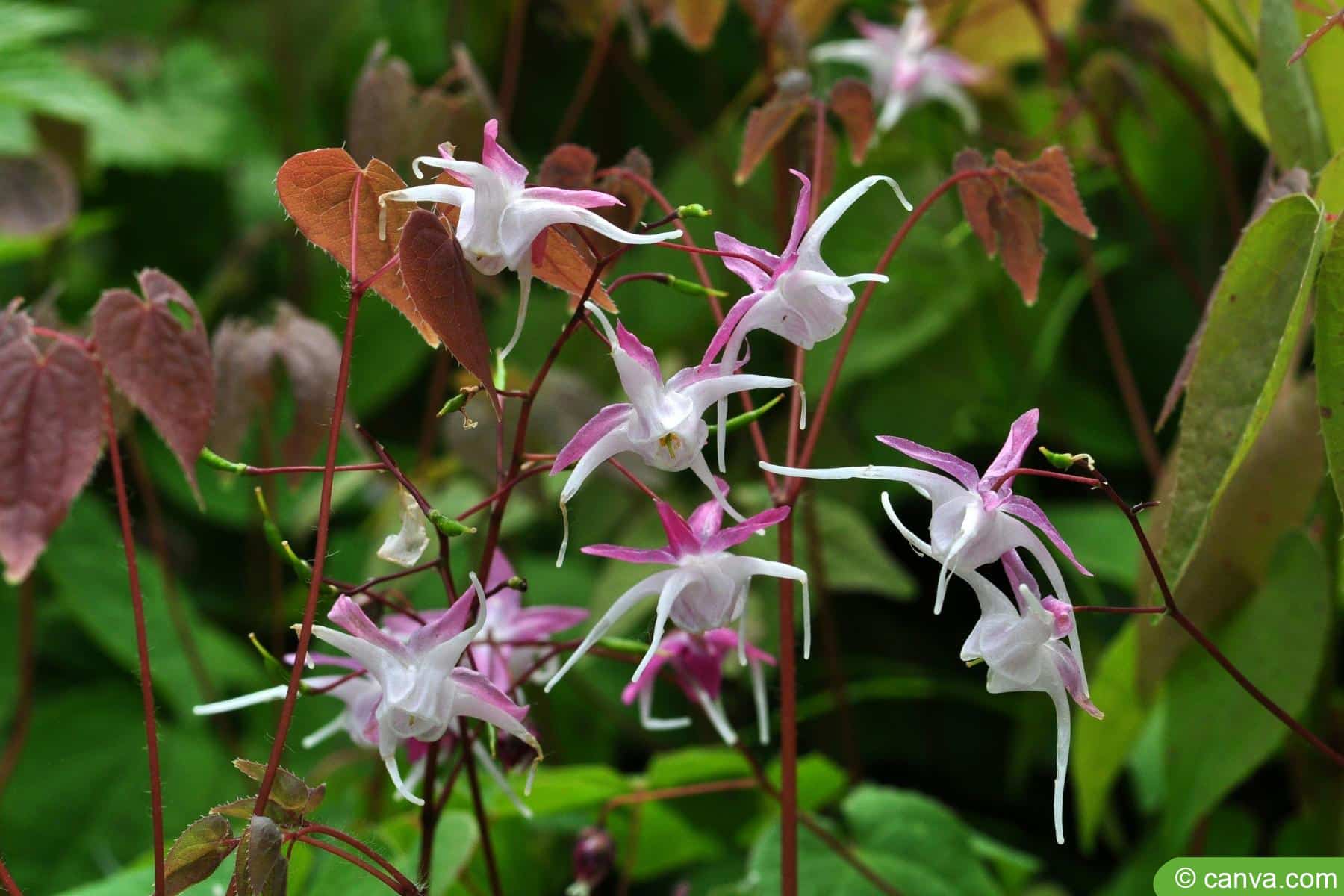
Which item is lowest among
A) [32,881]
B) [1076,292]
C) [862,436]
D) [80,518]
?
[32,881]

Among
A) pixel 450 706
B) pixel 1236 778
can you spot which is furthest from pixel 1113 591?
pixel 450 706

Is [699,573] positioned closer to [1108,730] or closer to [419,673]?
[419,673]

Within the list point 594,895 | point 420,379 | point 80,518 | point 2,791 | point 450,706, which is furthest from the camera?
point 420,379

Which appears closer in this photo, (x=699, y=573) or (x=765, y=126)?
(x=699, y=573)

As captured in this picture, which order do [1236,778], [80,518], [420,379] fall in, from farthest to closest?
[420,379], [80,518], [1236,778]

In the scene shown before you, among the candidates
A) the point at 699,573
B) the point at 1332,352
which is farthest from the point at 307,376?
the point at 1332,352

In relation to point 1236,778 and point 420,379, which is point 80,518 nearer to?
point 420,379

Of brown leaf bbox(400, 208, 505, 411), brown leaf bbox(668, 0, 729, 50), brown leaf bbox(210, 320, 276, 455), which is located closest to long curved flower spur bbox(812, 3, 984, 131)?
brown leaf bbox(668, 0, 729, 50)
